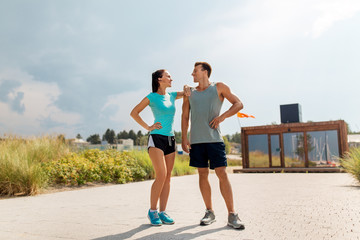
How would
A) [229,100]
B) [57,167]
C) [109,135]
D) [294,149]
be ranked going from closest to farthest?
[229,100]
[57,167]
[294,149]
[109,135]

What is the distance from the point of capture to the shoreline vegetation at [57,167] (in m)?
6.64

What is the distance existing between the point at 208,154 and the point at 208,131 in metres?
0.25

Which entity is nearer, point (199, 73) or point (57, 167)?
point (199, 73)

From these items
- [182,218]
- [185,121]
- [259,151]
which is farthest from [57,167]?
[259,151]

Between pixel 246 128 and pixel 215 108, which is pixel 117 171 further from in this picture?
pixel 246 128

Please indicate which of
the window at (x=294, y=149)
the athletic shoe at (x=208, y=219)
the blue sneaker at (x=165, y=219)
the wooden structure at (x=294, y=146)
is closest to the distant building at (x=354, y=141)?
the wooden structure at (x=294, y=146)

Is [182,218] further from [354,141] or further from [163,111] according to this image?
[354,141]

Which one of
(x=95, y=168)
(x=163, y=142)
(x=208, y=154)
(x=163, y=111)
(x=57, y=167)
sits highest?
(x=163, y=111)

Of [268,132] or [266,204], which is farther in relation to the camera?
[268,132]

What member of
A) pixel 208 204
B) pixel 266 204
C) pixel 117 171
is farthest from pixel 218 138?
pixel 117 171

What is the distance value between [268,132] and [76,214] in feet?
42.1

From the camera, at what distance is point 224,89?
3.50 m

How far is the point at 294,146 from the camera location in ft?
50.2

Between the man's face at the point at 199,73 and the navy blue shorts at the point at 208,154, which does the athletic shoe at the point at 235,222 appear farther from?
the man's face at the point at 199,73
